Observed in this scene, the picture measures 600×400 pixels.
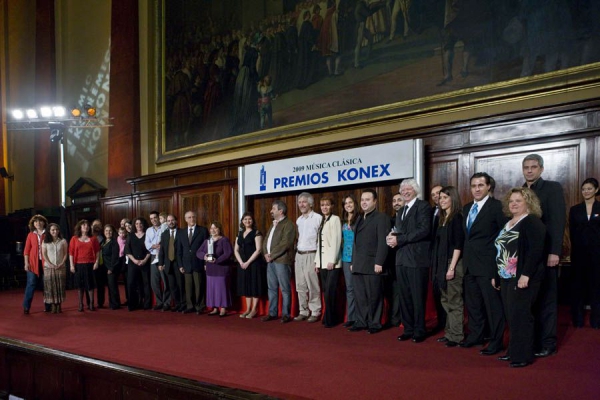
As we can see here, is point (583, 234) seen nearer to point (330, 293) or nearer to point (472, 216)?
point (472, 216)

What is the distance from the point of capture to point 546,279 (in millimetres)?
3938

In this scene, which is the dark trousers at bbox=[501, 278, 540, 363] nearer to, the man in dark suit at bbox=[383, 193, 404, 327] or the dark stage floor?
the dark stage floor

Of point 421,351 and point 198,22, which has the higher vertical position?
point 198,22

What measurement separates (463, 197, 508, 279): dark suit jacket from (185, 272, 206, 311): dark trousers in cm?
404

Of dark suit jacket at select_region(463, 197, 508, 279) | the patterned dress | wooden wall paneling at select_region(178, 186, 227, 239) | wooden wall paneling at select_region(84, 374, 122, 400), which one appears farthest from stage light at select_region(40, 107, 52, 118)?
dark suit jacket at select_region(463, 197, 508, 279)

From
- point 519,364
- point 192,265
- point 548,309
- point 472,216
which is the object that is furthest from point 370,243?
point 192,265

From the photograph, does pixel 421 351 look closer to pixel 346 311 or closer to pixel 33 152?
pixel 346 311

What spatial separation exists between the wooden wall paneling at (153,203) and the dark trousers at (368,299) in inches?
241

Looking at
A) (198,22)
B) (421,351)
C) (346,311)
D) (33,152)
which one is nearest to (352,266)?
(346,311)

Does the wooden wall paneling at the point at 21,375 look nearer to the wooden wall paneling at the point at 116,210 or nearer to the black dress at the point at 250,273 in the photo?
the black dress at the point at 250,273

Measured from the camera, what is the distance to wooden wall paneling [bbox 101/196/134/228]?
11.7m

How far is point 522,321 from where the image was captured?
3.66 m

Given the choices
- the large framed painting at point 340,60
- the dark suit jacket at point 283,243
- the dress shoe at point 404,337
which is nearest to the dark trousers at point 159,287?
the dark suit jacket at point 283,243

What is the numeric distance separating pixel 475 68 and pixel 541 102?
0.98 metres
